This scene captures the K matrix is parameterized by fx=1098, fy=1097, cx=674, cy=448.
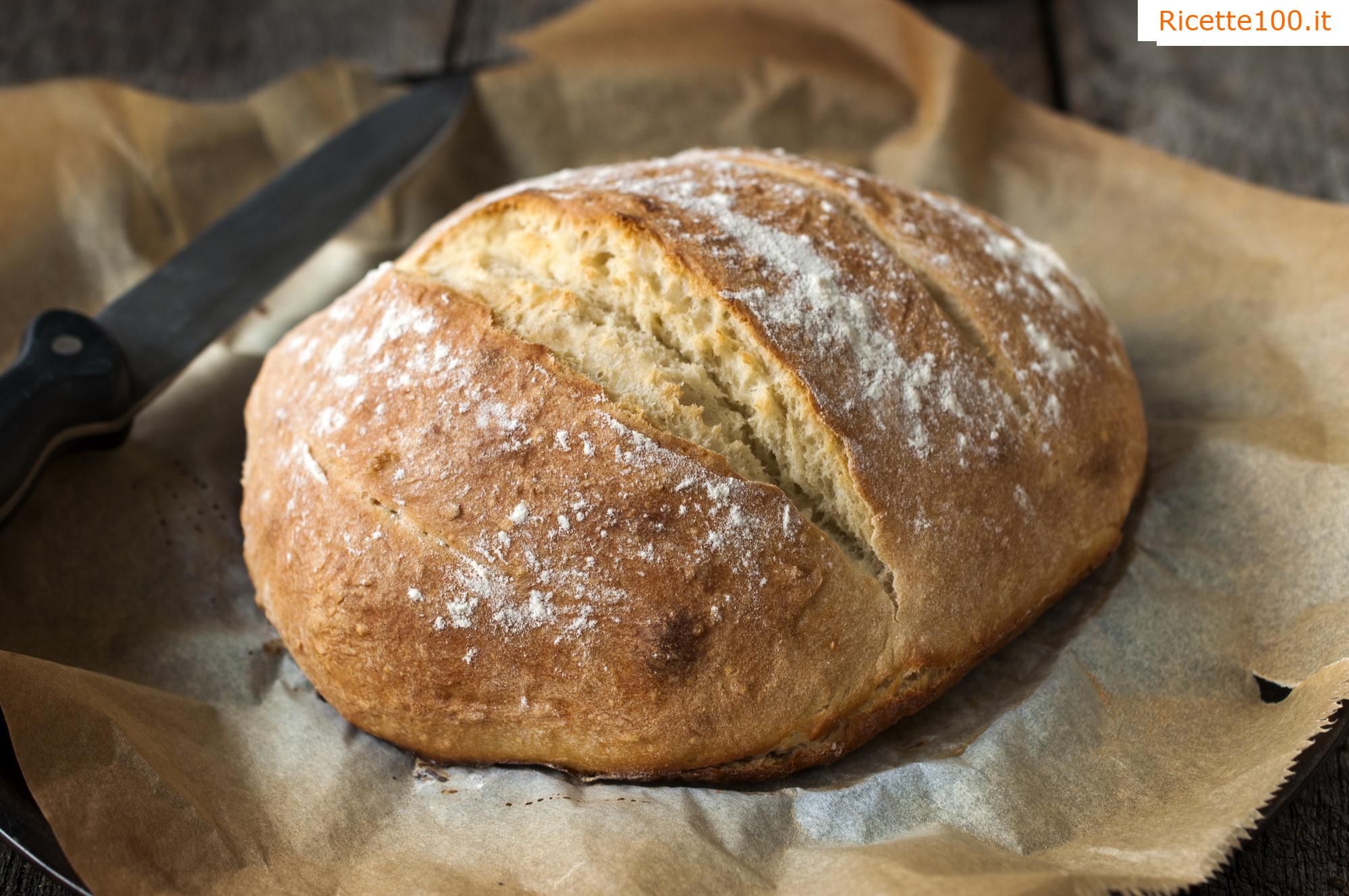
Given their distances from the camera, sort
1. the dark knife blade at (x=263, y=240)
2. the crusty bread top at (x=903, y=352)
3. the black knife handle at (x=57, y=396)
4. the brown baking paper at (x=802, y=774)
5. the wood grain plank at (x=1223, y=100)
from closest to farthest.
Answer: the brown baking paper at (x=802, y=774) → the crusty bread top at (x=903, y=352) → the black knife handle at (x=57, y=396) → the dark knife blade at (x=263, y=240) → the wood grain plank at (x=1223, y=100)

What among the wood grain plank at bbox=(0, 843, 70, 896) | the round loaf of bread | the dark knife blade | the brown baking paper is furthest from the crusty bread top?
the wood grain plank at bbox=(0, 843, 70, 896)

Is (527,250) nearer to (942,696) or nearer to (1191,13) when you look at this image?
(942,696)

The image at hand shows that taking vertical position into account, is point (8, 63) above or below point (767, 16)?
below

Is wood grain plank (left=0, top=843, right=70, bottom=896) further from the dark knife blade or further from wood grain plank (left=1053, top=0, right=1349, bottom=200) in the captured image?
wood grain plank (left=1053, top=0, right=1349, bottom=200)

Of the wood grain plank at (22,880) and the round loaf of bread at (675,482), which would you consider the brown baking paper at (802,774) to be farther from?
the wood grain plank at (22,880)

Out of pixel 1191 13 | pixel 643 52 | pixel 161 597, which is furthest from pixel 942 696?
pixel 643 52

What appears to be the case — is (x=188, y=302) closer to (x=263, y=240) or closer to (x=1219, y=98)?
(x=263, y=240)

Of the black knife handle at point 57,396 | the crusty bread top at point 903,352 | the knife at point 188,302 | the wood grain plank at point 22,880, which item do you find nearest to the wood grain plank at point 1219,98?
the crusty bread top at point 903,352

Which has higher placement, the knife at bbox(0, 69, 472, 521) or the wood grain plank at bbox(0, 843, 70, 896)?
the knife at bbox(0, 69, 472, 521)
